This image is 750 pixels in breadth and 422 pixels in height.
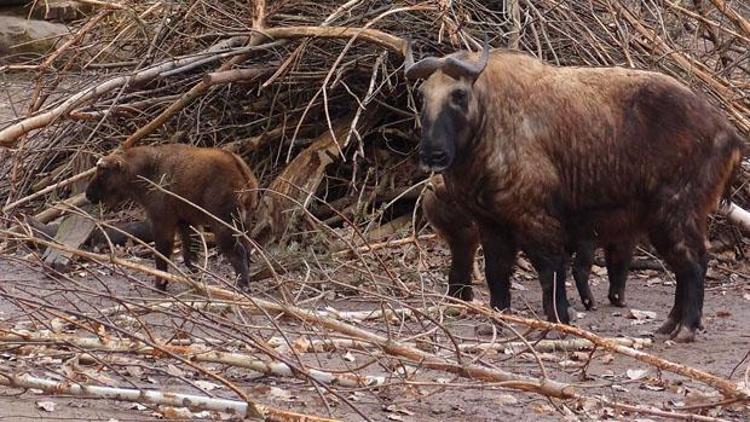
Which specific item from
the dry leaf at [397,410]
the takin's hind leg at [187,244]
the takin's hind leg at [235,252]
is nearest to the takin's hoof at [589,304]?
the takin's hind leg at [235,252]

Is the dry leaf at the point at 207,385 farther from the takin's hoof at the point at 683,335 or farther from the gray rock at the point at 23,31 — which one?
the gray rock at the point at 23,31

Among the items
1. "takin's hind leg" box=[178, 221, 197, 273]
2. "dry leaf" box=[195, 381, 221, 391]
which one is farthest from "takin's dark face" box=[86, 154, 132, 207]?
"dry leaf" box=[195, 381, 221, 391]

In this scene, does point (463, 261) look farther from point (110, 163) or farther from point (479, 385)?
point (479, 385)

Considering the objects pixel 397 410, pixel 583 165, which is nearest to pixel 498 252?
pixel 583 165

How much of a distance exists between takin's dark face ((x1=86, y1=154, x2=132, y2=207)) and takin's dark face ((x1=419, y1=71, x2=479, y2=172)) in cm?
282

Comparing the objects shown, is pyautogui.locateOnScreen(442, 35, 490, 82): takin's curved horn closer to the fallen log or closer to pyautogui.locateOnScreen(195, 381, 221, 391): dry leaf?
pyautogui.locateOnScreen(195, 381, 221, 391): dry leaf

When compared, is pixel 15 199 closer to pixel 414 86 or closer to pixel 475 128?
pixel 414 86

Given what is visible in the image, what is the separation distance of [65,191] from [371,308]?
346cm

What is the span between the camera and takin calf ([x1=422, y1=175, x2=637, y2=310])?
8703 mm

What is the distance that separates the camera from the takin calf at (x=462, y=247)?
28.6 ft

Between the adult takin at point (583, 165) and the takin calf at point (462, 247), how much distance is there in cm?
63

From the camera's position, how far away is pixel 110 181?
9.71 metres

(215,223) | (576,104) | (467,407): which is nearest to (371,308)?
(215,223)

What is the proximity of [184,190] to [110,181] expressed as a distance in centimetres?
74
